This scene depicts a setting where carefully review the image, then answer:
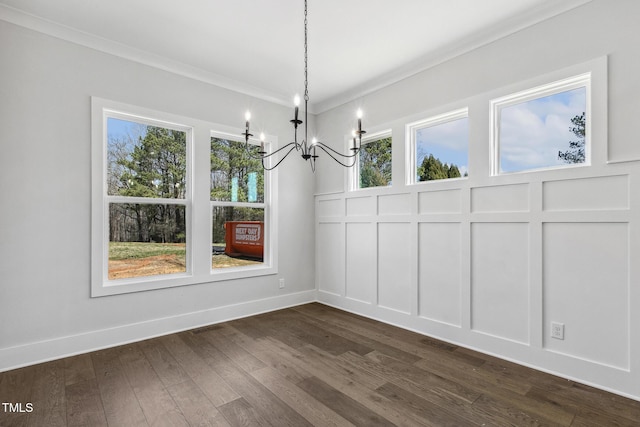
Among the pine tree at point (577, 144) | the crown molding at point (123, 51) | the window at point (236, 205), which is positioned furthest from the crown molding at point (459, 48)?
the window at point (236, 205)

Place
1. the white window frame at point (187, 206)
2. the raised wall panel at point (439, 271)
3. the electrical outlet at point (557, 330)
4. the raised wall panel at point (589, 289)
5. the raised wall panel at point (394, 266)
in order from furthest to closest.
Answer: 1. the raised wall panel at point (394, 266)
2. the raised wall panel at point (439, 271)
3. the white window frame at point (187, 206)
4. the electrical outlet at point (557, 330)
5. the raised wall panel at point (589, 289)

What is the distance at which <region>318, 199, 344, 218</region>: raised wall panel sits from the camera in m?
4.34

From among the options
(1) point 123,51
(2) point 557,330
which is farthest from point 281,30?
(2) point 557,330

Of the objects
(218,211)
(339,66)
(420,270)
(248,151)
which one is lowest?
(420,270)

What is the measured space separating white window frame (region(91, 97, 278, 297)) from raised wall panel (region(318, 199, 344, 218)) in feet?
2.34

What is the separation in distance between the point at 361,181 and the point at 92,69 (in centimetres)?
307

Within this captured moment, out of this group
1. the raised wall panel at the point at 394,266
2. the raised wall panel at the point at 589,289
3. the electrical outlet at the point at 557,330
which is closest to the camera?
the raised wall panel at the point at 589,289

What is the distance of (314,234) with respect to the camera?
4707 mm

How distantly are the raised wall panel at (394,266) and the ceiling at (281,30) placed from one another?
1746 mm

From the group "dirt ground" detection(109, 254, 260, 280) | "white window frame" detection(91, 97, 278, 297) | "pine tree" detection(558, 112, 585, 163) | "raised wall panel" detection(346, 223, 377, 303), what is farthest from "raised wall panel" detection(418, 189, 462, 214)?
"dirt ground" detection(109, 254, 260, 280)

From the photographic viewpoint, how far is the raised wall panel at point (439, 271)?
310cm

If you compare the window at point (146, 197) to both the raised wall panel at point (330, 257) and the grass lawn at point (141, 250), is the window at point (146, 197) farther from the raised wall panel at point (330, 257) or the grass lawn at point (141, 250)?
the raised wall panel at point (330, 257)

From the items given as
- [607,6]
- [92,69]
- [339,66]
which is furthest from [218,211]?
[607,6]

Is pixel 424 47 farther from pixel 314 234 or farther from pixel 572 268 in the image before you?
pixel 314 234
